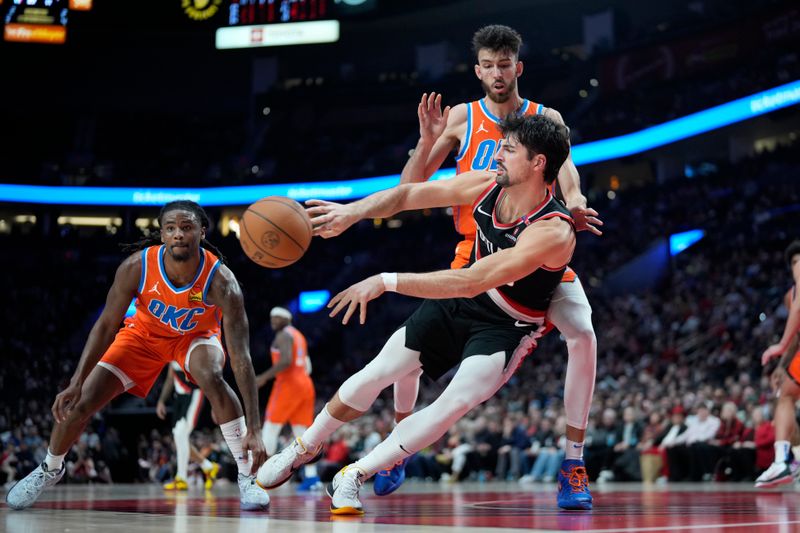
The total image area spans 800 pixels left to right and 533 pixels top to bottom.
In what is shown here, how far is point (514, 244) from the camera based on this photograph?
4.65 meters

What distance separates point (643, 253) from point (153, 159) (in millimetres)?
18044

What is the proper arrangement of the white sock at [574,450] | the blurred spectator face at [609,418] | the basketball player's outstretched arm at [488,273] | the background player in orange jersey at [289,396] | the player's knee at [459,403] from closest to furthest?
1. the basketball player's outstretched arm at [488,273]
2. the player's knee at [459,403]
3. the white sock at [574,450]
4. the background player in orange jersey at [289,396]
5. the blurred spectator face at [609,418]

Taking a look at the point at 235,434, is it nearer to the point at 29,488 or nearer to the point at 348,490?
the point at 29,488

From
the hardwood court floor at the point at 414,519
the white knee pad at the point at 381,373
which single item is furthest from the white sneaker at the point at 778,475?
the white knee pad at the point at 381,373

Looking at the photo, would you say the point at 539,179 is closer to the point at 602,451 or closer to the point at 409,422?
the point at 409,422

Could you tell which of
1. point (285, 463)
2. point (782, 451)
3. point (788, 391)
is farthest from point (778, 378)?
point (285, 463)

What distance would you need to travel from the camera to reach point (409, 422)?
15.0 feet

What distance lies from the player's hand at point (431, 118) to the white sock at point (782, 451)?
4468mm

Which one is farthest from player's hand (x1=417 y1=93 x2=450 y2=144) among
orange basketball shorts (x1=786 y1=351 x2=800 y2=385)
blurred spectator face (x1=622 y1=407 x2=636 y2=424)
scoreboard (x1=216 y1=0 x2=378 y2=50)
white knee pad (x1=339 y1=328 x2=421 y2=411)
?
scoreboard (x1=216 y1=0 x2=378 y2=50)

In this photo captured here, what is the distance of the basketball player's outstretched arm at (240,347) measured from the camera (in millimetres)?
5371

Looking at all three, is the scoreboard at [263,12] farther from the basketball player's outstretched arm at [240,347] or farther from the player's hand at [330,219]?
the player's hand at [330,219]

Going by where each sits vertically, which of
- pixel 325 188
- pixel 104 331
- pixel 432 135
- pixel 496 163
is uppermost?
pixel 325 188

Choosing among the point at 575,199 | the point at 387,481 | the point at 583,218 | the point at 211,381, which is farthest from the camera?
the point at 211,381

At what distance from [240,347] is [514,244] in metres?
1.92
